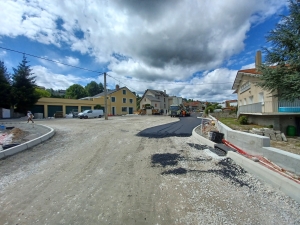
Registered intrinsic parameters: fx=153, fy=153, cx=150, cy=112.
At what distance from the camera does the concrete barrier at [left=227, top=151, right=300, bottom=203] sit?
10.6 feet

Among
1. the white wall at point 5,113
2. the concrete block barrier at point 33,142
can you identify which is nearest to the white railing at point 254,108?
the concrete block barrier at point 33,142

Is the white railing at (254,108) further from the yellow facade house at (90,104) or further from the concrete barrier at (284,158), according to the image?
the yellow facade house at (90,104)

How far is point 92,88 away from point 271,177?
234 feet

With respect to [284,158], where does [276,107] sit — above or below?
above

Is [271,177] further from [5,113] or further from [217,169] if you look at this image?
[5,113]

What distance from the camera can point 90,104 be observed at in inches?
1417

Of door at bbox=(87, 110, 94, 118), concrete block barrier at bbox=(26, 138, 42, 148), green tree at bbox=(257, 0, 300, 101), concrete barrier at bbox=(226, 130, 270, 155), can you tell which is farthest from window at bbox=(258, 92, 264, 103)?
door at bbox=(87, 110, 94, 118)

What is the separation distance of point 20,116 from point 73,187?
99.2ft

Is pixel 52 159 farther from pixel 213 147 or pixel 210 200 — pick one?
pixel 213 147

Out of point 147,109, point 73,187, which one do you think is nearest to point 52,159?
point 73,187

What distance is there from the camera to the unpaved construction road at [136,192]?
2750mm

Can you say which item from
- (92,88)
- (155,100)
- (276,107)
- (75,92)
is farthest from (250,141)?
(92,88)

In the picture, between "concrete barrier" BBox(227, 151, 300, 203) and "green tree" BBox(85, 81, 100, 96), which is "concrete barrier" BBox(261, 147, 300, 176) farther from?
"green tree" BBox(85, 81, 100, 96)

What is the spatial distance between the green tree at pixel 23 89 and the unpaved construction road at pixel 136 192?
2472cm
